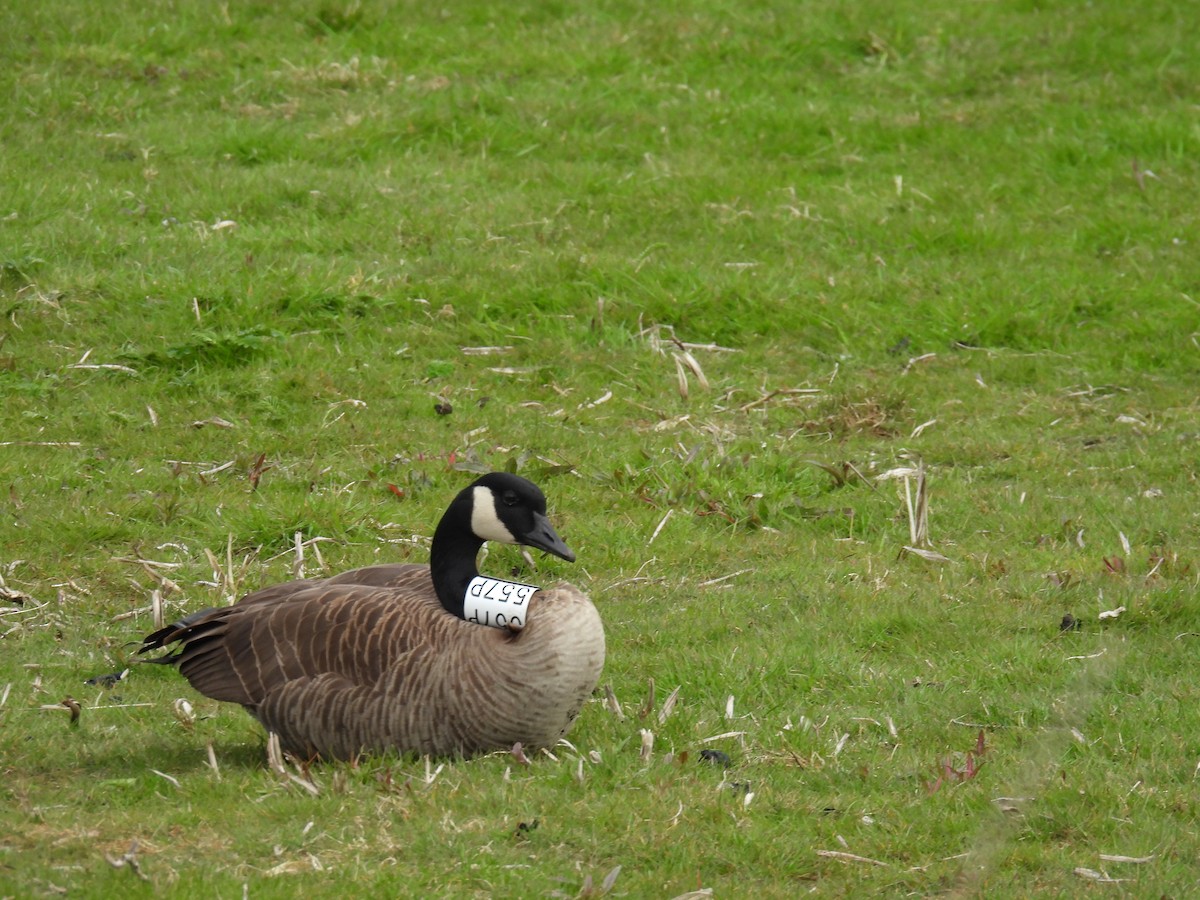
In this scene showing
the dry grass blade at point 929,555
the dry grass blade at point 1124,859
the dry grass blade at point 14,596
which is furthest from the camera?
the dry grass blade at point 929,555

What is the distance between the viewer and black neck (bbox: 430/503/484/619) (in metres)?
6.00

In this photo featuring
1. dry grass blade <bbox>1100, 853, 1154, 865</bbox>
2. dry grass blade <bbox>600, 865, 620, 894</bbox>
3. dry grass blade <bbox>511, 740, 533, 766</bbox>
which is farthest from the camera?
dry grass blade <bbox>511, 740, 533, 766</bbox>

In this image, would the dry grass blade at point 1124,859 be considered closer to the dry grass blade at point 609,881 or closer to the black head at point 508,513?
the dry grass blade at point 609,881

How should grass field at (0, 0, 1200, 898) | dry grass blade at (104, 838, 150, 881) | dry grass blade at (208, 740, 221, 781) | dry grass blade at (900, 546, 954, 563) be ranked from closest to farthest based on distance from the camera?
dry grass blade at (104, 838, 150, 881) < grass field at (0, 0, 1200, 898) < dry grass blade at (208, 740, 221, 781) < dry grass blade at (900, 546, 954, 563)

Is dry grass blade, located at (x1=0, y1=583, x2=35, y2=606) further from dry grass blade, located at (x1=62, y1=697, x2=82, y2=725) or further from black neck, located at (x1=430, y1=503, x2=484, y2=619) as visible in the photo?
black neck, located at (x1=430, y1=503, x2=484, y2=619)

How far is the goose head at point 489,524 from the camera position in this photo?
20.0 feet

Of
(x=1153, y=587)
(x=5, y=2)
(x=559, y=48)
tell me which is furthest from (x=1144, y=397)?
(x=5, y=2)

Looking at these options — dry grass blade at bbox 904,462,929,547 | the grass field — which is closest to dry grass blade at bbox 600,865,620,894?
the grass field

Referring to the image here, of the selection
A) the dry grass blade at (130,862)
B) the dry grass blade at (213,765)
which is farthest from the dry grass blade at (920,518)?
the dry grass blade at (130,862)

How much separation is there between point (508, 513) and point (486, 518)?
0.29 feet

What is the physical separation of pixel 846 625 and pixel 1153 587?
1.50 m

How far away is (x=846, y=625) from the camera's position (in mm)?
7137

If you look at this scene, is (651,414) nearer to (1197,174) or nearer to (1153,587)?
(1153,587)

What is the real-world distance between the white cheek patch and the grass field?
31.5 inches
